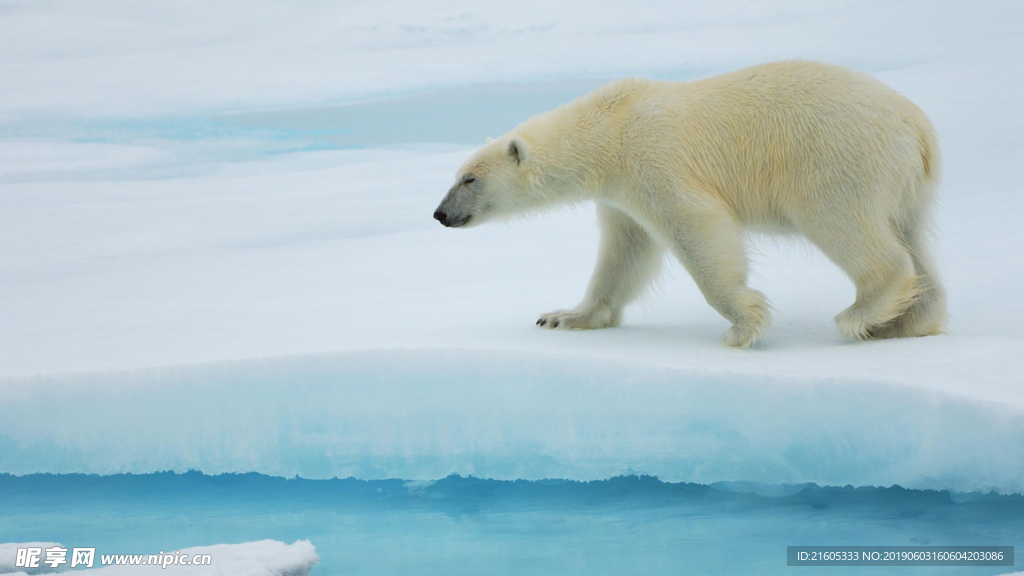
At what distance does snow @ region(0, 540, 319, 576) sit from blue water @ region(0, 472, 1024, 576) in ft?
0.36

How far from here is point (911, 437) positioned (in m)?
3.31

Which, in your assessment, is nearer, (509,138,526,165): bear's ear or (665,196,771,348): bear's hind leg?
(665,196,771,348): bear's hind leg

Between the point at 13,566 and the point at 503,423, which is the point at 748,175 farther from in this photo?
the point at 13,566

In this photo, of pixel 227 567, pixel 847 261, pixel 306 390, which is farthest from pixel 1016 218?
pixel 227 567

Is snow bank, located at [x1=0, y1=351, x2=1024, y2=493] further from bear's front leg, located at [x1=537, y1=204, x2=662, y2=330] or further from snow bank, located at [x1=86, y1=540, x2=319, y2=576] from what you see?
bear's front leg, located at [x1=537, y1=204, x2=662, y2=330]

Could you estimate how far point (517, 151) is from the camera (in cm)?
422

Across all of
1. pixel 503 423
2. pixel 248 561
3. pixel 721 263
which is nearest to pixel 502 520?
pixel 503 423

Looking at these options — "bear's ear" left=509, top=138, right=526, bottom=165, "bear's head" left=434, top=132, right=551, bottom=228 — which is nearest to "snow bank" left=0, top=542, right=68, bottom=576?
"bear's head" left=434, top=132, right=551, bottom=228

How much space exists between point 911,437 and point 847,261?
3.11ft

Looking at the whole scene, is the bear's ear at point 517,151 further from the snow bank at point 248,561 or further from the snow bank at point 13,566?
the snow bank at point 13,566

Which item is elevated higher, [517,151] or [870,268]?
[517,151]

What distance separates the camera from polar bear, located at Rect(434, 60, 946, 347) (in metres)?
4.00

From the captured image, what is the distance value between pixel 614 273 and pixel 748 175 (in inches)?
32.7

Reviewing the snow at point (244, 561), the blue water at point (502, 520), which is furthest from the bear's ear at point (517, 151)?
the snow at point (244, 561)
